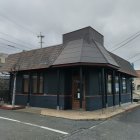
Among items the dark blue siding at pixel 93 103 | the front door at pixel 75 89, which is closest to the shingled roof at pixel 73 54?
the front door at pixel 75 89

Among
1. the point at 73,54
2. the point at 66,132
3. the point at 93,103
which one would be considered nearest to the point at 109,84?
A: the point at 93,103

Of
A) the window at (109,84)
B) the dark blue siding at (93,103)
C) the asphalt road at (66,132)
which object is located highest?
the window at (109,84)

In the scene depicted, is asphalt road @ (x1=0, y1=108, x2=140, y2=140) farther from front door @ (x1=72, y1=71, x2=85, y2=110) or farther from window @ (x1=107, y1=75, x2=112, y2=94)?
window @ (x1=107, y1=75, x2=112, y2=94)

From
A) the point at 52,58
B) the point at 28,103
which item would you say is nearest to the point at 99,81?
the point at 52,58

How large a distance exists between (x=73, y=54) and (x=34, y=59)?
173 inches

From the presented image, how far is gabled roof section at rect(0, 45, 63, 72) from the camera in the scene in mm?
17594

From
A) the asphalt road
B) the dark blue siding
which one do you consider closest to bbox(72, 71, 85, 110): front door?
the dark blue siding

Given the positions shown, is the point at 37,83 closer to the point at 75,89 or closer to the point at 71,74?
the point at 71,74

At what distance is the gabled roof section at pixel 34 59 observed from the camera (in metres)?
17.6

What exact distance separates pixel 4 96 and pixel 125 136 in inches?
600

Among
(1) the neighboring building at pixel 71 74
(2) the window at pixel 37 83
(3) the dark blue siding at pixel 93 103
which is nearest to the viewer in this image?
(1) the neighboring building at pixel 71 74

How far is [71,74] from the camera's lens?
1730 cm

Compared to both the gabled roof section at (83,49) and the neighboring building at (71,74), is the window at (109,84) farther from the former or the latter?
the gabled roof section at (83,49)

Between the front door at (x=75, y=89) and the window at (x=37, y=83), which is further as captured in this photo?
the window at (x=37, y=83)
